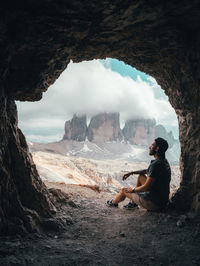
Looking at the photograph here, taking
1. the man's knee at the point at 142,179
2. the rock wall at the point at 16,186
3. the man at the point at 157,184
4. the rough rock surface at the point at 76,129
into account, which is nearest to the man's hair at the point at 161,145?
the man at the point at 157,184

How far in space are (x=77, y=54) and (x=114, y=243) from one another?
661 centimetres

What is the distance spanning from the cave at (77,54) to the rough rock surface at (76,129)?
177850 mm

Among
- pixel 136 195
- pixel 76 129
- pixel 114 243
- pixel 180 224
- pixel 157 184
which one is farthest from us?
pixel 76 129

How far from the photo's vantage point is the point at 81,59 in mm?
7891

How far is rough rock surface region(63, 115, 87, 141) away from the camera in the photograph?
185 metres

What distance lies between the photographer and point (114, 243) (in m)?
5.11

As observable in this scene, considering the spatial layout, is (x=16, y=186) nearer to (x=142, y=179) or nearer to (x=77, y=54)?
Result: (x=142, y=179)

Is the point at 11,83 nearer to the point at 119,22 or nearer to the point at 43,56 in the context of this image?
the point at 43,56

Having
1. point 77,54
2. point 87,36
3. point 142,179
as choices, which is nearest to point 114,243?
point 142,179

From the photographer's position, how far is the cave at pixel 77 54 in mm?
4852

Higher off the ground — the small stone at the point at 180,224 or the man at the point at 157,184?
A: the man at the point at 157,184

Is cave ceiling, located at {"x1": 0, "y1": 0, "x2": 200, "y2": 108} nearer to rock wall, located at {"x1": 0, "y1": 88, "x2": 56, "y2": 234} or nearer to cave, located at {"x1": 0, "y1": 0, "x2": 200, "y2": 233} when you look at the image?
cave, located at {"x1": 0, "y1": 0, "x2": 200, "y2": 233}

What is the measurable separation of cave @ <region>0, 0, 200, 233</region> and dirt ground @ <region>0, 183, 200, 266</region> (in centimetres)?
70

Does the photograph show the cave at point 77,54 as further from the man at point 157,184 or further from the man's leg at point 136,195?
the man's leg at point 136,195
